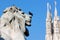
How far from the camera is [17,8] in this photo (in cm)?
561

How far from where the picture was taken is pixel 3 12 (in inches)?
222

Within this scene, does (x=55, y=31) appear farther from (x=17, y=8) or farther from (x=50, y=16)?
(x=17, y=8)

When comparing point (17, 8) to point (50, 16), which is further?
point (50, 16)

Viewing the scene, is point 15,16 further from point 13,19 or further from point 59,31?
point 59,31

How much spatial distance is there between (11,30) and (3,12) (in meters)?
0.38

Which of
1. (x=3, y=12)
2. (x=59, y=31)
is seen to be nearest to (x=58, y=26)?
(x=59, y=31)

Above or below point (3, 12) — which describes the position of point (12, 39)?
below

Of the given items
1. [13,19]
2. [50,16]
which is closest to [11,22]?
[13,19]

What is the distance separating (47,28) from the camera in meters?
54.6

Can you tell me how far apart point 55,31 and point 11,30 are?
5105 cm

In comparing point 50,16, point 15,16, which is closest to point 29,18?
point 15,16

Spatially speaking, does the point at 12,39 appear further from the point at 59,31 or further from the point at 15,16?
the point at 59,31

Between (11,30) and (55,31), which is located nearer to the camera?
(11,30)

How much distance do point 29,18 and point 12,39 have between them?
1.46ft
